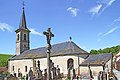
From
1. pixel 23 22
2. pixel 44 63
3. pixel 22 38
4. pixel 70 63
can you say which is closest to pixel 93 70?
pixel 70 63

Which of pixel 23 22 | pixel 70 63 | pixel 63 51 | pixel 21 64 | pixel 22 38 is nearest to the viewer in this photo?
pixel 70 63

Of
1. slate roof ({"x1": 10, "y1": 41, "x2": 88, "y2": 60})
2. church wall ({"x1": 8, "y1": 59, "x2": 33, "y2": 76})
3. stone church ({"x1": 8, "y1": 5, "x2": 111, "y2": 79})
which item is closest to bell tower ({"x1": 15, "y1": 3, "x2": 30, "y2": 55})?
stone church ({"x1": 8, "y1": 5, "x2": 111, "y2": 79})

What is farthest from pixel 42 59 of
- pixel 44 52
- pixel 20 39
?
pixel 20 39

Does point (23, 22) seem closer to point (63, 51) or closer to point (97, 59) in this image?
point (63, 51)

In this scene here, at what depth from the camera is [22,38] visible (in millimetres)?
52531

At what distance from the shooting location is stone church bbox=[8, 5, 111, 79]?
36.1 metres

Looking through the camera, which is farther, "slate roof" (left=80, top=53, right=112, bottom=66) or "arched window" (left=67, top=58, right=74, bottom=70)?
"arched window" (left=67, top=58, right=74, bottom=70)

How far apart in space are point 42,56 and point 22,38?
13.4 metres

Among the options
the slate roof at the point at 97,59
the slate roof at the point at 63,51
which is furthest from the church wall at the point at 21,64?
the slate roof at the point at 97,59

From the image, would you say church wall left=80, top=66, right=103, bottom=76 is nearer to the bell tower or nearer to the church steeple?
the bell tower

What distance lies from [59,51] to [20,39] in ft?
54.7

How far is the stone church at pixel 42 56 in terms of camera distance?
3606 cm

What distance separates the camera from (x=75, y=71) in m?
35.1

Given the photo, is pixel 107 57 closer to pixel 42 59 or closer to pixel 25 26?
pixel 42 59
